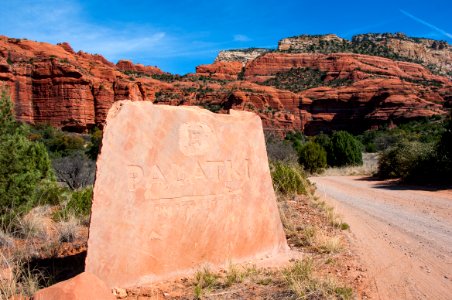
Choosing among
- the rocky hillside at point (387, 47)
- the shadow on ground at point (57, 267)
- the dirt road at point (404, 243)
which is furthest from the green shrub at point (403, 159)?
the rocky hillside at point (387, 47)

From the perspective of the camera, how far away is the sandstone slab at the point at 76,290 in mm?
3225

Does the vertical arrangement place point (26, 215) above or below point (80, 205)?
below

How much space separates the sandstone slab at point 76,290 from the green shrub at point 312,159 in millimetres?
20643

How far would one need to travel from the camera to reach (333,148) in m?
27.2

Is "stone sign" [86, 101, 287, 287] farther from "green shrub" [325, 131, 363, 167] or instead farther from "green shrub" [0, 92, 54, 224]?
"green shrub" [325, 131, 363, 167]

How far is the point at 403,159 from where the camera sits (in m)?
16.7

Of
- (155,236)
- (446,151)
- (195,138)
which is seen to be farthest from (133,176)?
(446,151)

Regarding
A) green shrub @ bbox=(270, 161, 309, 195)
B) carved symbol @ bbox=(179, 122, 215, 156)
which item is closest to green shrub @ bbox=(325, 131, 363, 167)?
green shrub @ bbox=(270, 161, 309, 195)

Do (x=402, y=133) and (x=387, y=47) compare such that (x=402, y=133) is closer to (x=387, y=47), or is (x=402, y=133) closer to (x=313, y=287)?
(x=313, y=287)

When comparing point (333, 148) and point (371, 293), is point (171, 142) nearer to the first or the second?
point (371, 293)

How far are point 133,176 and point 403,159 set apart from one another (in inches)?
601

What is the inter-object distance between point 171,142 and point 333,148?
79.0 feet

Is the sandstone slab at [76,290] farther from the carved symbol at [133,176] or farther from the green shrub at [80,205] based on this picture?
the green shrub at [80,205]

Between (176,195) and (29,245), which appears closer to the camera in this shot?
(176,195)
